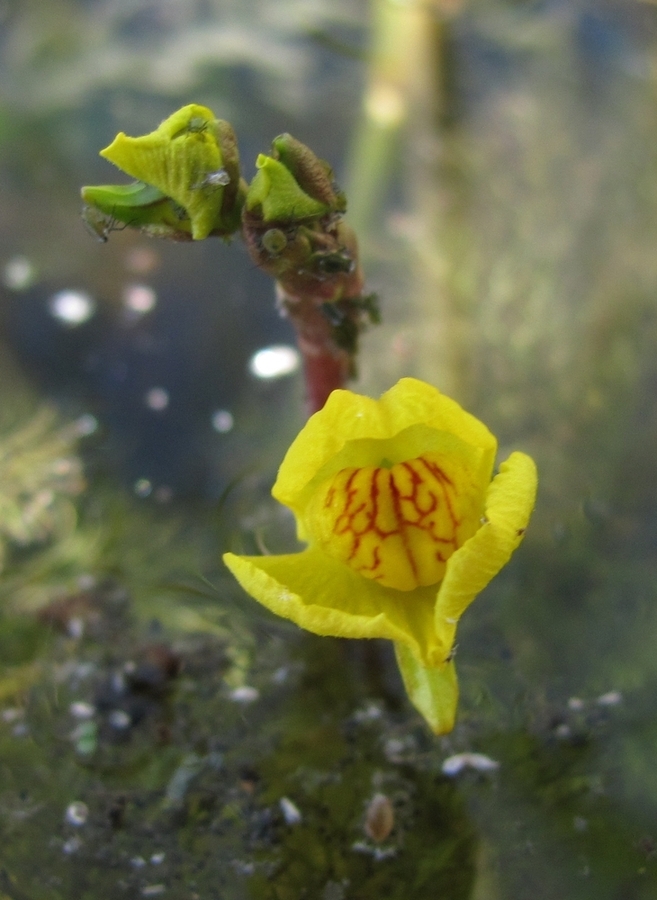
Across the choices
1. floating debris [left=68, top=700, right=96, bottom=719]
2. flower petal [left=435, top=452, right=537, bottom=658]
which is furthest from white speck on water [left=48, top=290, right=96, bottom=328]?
flower petal [left=435, top=452, right=537, bottom=658]

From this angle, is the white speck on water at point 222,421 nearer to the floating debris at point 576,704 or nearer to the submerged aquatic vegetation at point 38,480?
the submerged aquatic vegetation at point 38,480

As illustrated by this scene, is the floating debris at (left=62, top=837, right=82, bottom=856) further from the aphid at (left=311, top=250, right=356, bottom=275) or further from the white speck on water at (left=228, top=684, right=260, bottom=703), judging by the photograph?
the aphid at (left=311, top=250, right=356, bottom=275)

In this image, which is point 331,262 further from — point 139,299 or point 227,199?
point 139,299

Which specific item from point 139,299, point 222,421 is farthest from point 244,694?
point 139,299

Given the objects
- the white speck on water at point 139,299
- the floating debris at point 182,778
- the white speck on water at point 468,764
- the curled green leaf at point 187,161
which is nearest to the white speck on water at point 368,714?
the white speck on water at point 468,764

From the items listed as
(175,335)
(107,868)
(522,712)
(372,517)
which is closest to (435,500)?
(372,517)
